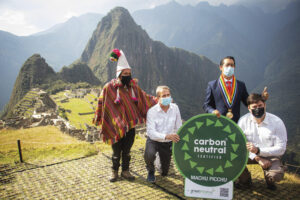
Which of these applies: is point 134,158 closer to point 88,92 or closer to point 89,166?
point 89,166

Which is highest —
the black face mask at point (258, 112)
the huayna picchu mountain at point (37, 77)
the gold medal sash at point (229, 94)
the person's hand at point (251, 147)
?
the huayna picchu mountain at point (37, 77)

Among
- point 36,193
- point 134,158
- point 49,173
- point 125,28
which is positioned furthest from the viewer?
point 125,28

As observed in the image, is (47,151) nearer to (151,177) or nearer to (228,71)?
(151,177)

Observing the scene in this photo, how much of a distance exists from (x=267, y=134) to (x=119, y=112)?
7.62ft

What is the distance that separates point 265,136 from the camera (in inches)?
124

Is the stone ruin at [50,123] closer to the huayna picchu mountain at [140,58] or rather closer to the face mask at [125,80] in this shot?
the face mask at [125,80]

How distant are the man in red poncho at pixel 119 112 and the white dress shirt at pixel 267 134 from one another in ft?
5.94

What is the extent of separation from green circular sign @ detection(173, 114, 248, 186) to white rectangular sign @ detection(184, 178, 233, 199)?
52mm

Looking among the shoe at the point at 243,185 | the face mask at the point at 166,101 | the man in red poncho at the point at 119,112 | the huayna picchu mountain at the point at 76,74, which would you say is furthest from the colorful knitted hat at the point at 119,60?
the huayna picchu mountain at the point at 76,74

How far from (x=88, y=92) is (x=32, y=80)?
49.6 meters

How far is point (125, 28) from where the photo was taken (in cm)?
16700

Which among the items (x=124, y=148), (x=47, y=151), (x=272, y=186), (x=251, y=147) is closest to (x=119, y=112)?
(x=124, y=148)

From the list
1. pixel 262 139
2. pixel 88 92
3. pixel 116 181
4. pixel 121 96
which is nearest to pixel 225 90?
pixel 262 139

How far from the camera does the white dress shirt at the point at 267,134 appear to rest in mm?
3082
